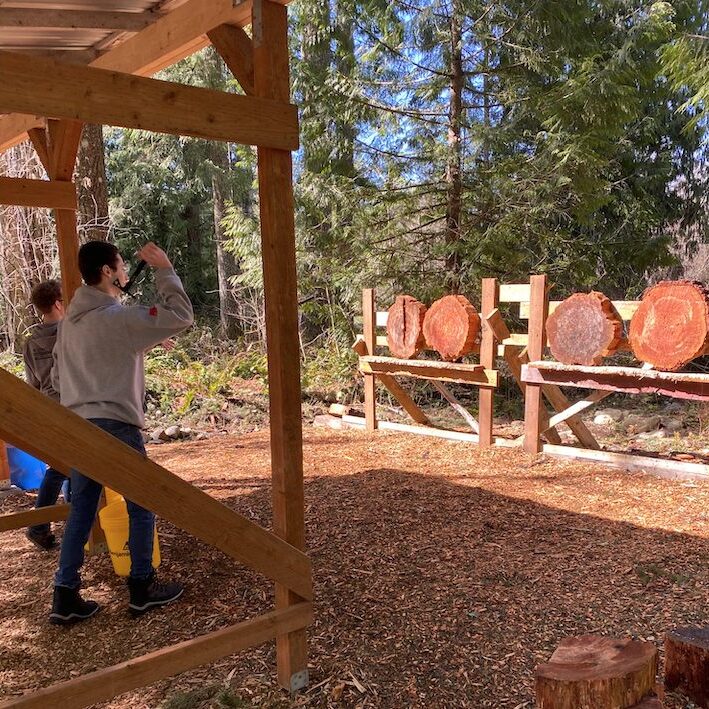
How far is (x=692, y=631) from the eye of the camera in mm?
2373

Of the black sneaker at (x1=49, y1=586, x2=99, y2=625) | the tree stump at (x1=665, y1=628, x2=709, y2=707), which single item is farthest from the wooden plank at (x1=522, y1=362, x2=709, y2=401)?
the black sneaker at (x1=49, y1=586, x2=99, y2=625)

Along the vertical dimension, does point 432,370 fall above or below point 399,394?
above

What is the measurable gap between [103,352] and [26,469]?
3.34 metres

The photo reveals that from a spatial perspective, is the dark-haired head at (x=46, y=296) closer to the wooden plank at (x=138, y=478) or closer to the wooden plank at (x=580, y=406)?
the wooden plank at (x=138, y=478)

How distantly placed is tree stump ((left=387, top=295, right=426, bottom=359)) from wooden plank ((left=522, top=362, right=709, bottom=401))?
1554 millimetres

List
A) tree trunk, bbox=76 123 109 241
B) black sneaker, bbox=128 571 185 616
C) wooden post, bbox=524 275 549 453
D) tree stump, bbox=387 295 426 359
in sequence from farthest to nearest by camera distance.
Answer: tree trunk, bbox=76 123 109 241, tree stump, bbox=387 295 426 359, wooden post, bbox=524 275 549 453, black sneaker, bbox=128 571 185 616

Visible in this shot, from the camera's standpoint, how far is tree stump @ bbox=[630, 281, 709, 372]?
481 cm

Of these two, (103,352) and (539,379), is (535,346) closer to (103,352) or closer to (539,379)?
(539,379)

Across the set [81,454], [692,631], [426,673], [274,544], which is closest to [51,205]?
[81,454]

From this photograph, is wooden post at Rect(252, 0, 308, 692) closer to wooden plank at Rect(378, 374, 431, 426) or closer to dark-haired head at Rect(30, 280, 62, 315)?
dark-haired head at Rect(30, 280, 62, 315)

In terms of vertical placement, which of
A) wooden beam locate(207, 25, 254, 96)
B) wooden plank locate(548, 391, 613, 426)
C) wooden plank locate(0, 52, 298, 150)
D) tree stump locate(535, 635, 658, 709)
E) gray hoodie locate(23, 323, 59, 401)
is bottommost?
tree stump locate(535, 635, 658, 709)

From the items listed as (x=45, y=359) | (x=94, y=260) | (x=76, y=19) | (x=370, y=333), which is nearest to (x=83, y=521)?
(x=94, y=260)

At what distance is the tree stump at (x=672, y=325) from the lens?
189 inches

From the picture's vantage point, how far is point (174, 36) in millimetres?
2896
